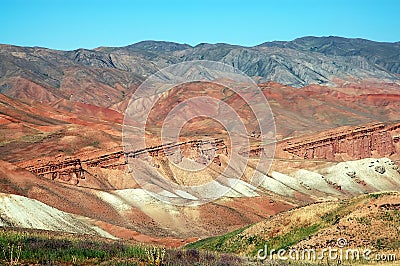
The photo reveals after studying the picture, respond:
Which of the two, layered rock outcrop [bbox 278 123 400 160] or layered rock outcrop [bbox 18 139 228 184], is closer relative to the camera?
layered rock outcrop [bbox 18 139 228 184]

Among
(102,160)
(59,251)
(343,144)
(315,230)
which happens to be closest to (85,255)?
(59,251)

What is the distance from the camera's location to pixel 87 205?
68.2 m

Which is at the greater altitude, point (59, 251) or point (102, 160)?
point (102, 160)

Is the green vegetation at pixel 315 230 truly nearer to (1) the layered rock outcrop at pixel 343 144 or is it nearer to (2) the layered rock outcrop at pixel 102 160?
(2) the layered rock outcrop at pixel 102 160

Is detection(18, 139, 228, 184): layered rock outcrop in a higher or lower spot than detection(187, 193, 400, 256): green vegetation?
higher

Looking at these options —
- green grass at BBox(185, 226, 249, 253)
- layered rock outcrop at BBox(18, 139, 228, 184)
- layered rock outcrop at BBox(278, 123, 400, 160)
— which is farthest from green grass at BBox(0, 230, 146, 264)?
layered rock outcrop at BBox(278, 123, 400, 160)

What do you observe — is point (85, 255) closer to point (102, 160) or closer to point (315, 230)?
point (315, 230)

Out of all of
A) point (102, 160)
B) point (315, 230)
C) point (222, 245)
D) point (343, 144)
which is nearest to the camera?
point (315, 230)

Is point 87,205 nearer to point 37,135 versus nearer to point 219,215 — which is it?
point 219,215

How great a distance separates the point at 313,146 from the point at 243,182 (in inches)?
1778

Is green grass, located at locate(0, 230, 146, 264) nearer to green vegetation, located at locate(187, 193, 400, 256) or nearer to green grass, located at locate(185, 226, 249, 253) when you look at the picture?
green vegetation, located at locate(187, 193, 400, 256)

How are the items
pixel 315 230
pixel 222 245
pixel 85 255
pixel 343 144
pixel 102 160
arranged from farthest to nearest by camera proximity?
pixel 343 144
pixel 102 160
pixel 222 245
pixel 315 230
pixel 85 255

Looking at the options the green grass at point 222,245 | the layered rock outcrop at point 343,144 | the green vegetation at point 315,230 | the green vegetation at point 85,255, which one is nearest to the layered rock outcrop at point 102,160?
the layered rock outcrop at point 343,144

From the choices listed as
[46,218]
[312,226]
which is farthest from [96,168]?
[312,226]
